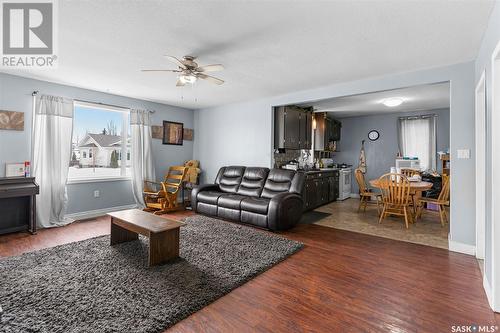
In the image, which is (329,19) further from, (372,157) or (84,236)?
(372,157)

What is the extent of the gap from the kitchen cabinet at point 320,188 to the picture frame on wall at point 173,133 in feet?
10.6

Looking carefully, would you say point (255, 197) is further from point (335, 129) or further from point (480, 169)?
point (335, 129)

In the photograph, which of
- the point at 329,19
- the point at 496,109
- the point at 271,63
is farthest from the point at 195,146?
the point at 496,109

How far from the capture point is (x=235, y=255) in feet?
9.45

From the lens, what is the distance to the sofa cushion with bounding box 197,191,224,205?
14.9 ft

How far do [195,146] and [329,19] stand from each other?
4.91 m

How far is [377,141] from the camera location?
6973 millimetres

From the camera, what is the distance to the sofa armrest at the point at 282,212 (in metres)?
3.73

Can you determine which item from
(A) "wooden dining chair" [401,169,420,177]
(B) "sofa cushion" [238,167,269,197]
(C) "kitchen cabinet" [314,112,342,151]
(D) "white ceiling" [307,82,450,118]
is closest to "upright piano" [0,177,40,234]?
(B) "sofa cushion" [238,167,269,197]

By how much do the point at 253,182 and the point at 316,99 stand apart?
1944 mm

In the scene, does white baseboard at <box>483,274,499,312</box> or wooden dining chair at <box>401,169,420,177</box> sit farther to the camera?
wooden dining chair at <box>401,169,420,177</box>

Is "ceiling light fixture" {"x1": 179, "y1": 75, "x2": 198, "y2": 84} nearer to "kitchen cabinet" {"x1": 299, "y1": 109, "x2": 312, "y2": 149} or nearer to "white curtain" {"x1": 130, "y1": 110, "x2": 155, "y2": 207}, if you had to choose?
"white curtain" {"x1": 130, "y1": 110, "x2": 155, "y2": 207}

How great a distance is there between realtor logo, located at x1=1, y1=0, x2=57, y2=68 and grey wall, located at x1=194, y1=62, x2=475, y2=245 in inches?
133

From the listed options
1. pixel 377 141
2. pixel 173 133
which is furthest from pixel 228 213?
pixel 377 141
